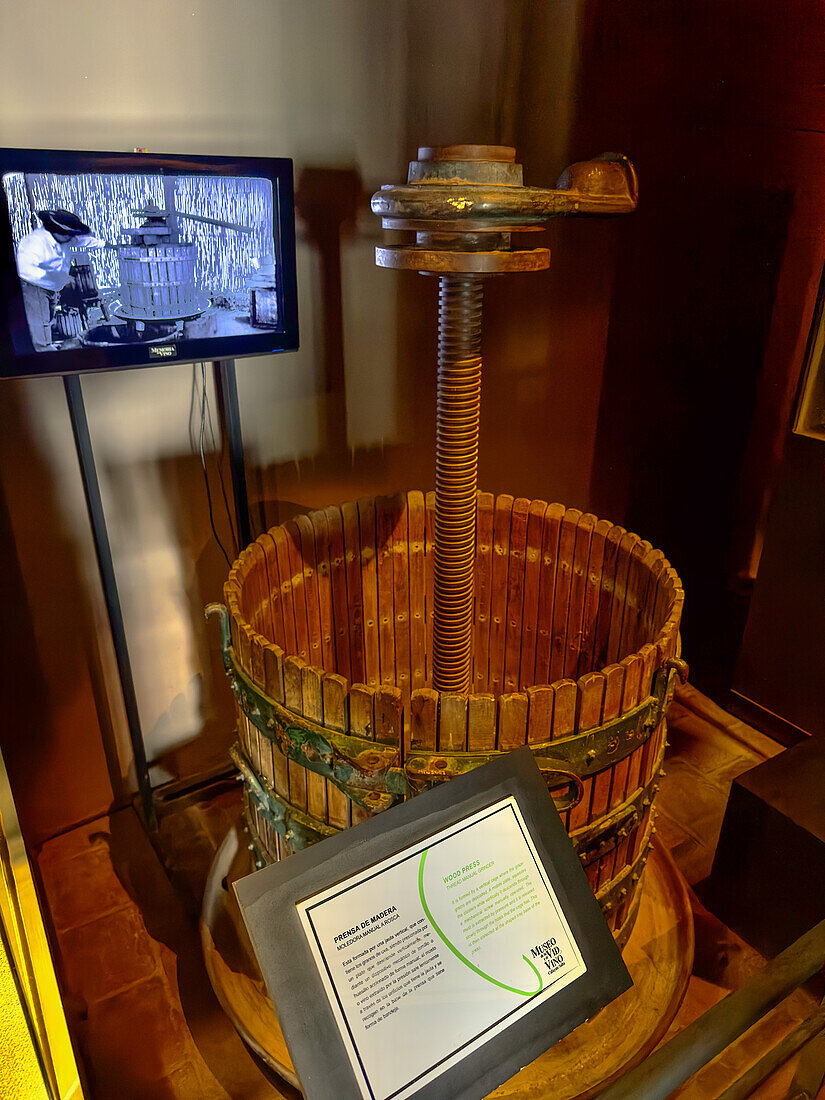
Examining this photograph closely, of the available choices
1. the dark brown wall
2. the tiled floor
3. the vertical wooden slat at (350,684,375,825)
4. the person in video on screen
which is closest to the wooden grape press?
the vertical wooden slat at (350,684,375,825)

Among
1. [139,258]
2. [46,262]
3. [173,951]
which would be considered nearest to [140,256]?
[139,258]

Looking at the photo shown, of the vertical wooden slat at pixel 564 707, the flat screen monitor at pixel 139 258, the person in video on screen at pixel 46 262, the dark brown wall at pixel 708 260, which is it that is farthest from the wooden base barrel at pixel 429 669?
the dark brown wall at pixel 708 260

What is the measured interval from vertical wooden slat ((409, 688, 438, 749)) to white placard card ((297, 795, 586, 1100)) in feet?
0.96

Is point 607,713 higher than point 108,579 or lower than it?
higher

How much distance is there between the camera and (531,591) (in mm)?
2686

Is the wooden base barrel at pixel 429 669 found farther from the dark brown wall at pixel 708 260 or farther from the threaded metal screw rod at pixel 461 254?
the dark brown wall at pixel 708 260

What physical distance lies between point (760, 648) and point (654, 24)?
93.5 inches

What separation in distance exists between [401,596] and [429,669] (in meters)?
0.31

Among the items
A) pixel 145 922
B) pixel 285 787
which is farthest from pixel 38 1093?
pixel 145 922

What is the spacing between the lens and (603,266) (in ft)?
10.9

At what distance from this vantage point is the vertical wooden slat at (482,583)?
2.67m

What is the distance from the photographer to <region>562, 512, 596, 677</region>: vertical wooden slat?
8.05ft

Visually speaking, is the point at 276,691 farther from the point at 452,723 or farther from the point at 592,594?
the point at 592,594

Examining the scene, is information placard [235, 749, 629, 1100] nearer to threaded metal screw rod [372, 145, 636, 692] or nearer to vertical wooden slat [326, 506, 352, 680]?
threaded metal screw rod [372, 145, 636, 692]
